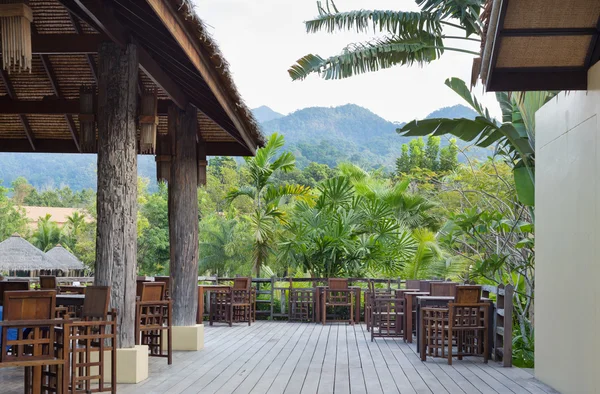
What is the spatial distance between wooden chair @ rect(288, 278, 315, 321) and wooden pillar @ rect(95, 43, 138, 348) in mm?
8493

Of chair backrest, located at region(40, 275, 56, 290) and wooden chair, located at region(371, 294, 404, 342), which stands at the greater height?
chair backrest, located at region(40, 275, 56, 290)

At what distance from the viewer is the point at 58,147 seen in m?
12.2

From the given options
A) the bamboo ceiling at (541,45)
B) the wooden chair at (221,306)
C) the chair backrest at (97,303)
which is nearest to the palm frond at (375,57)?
the wooden chair at (221,306)

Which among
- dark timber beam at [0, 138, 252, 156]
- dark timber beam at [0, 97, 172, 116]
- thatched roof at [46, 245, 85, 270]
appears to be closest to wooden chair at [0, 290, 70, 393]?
dark timber beam at [0, 97, 172, 116]

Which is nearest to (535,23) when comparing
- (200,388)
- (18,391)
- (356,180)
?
(200,388)

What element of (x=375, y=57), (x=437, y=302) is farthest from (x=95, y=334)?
(x=375, y=57)

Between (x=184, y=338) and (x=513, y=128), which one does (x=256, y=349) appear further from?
(x=513, y=128)

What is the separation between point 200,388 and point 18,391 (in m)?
1.62

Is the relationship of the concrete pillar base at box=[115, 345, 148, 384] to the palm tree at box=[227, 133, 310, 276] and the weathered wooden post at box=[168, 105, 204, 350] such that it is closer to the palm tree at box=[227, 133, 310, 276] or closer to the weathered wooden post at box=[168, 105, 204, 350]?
the weathered wooden post at box=[168, 105, 204, 350]

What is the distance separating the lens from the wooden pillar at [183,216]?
407 inches

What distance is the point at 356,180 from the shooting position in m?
20.9

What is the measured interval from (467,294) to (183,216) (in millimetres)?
3936

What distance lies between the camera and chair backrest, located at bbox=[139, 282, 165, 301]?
27.8 ft

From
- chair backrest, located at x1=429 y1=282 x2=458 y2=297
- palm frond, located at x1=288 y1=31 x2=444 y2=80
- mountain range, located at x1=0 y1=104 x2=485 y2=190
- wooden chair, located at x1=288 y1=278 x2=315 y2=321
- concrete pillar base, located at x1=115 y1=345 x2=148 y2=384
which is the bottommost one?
wooden chair, located at x1=288 y1=278 x2=315 y2=321
